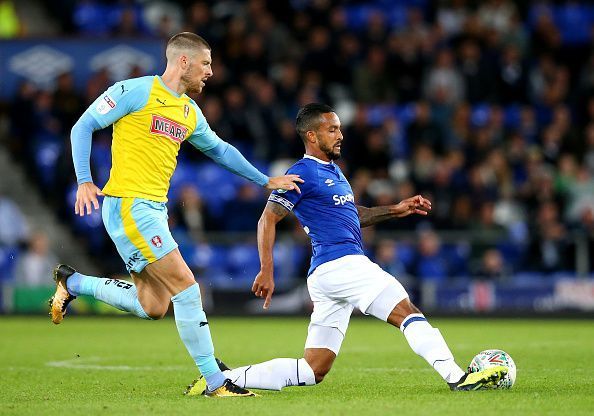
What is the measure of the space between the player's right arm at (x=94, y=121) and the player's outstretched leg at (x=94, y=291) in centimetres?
76

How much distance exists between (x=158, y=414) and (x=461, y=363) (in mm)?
4332

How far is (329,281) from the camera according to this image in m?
8.20

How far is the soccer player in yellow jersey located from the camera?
26.3 ft

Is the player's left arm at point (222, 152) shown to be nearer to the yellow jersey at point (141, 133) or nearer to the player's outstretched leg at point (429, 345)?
the yellow jersey at point (141, 133)

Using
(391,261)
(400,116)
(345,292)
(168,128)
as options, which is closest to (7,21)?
(400,116)

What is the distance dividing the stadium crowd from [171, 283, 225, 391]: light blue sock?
11.0 m

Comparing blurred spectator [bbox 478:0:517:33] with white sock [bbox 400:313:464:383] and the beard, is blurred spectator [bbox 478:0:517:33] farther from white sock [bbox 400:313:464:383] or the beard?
white sock [bbox 400:313:464:383]

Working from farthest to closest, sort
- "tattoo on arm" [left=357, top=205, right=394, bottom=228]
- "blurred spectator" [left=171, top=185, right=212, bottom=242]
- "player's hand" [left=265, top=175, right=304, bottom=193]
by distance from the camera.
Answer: "blurred spectator" [left=171, top=185, right=212, bottom=242], "tattoo on arm" [left=357, top=205, right=394, bottom=228], "player's hand" [left=265, top=175, right=304, bottom=193]

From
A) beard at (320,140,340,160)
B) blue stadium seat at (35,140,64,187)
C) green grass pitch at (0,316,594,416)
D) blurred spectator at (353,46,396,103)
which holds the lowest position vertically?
green grass pitch at (0,316,594,416)

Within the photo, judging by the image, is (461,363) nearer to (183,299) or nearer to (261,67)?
(183,299)

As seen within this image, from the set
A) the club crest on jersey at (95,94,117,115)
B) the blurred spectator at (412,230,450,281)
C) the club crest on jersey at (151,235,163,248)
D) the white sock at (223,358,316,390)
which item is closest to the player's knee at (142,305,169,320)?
the club crest on jersey at (151,235,163,248)

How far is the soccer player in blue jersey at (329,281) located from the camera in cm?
808

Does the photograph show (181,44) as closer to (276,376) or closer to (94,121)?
(94,121)

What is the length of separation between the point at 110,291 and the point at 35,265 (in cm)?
1134
